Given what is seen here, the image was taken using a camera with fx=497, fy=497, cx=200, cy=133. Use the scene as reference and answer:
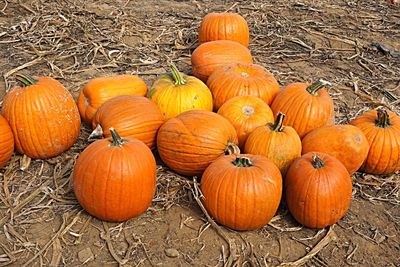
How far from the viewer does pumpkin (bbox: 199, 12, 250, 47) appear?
6594 millimetres

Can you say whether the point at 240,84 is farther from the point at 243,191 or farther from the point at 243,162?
the point at 243,191

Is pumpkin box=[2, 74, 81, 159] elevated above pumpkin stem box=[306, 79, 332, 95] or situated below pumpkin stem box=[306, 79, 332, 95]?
below

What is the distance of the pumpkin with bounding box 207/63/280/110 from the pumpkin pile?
0.01 meters

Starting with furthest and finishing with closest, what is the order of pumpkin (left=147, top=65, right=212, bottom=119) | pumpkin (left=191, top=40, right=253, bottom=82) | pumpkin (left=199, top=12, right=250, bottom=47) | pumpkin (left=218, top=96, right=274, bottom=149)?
pumpkin (left=199, top=12, right=250, bottom=47), pumpkin (left=191, top=40, right=253, bottom=82), pumpkin (left=147, top=65, right=212, bottom=119), pumpkin (left=218, top=96, right=274, bottom=149)

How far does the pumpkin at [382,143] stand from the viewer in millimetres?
4383

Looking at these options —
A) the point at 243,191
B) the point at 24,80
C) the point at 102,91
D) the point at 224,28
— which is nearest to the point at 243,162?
the point at 243,191

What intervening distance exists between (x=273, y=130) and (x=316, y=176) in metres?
0.57

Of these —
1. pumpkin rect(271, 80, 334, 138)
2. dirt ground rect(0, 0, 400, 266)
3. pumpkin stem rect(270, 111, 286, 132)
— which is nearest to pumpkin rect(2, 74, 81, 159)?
dirt ground rect(0, 0, 400, 266)

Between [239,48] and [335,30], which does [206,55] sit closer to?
[239,48]

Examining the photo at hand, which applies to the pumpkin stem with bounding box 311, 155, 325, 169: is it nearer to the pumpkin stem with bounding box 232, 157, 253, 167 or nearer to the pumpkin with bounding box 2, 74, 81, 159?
the pumpkin stem with bounding box 232, 157, 253, 167

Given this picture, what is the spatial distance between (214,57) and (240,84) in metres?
0.78

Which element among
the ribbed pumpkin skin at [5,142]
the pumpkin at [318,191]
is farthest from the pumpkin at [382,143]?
the ribbed pumpkin skin at [5,142]

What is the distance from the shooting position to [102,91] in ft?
15.7

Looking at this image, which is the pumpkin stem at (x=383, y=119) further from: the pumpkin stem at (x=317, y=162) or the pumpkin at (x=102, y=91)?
the pumpkin at (x=102, y=91)
